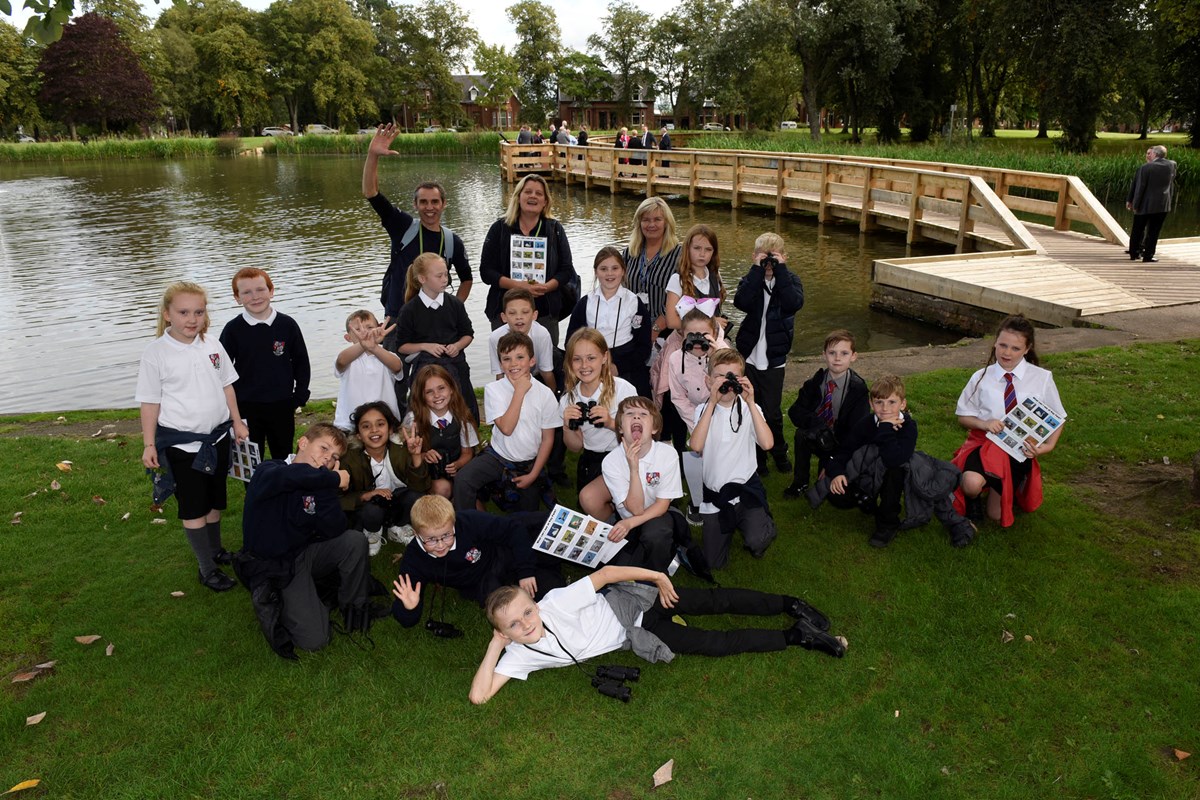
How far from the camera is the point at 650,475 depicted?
183 inches

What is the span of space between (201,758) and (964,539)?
435 cm

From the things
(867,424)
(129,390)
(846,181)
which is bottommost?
(129,390)

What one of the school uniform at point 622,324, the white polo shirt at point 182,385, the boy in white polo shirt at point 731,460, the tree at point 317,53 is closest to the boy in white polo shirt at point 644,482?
the boy in white polo shirt at point 731,460

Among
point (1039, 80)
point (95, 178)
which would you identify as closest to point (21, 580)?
point (1039, 80)

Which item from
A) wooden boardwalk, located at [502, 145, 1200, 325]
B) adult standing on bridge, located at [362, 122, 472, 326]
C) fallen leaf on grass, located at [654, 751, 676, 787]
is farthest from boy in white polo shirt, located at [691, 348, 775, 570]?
wooden boardwalk, located at [502, 145, 1200, 325]

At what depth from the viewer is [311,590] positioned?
4.22 meters

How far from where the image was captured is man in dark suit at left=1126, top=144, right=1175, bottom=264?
12.8m

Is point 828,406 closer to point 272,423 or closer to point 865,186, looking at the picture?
point 272,423

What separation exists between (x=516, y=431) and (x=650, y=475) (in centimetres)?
110

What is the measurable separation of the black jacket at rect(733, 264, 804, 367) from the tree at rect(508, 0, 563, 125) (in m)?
79.2

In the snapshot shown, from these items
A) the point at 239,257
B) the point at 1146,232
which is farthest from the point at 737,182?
the point at 239,257

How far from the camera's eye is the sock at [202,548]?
4.68m

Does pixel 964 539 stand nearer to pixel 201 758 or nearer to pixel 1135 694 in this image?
pixel 1135 694

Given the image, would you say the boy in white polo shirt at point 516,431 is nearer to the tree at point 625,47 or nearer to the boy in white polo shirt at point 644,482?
the boy in white polo shirt at point 644,482
